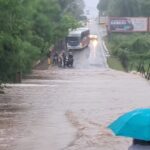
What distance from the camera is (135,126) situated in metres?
5.56

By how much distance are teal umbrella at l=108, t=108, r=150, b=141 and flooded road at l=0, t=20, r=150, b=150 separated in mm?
7872

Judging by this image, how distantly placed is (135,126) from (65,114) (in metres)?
15.1

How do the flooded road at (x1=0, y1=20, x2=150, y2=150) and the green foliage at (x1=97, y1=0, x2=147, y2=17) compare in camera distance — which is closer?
A: the flooded road at (x1=0, y1=20, x2=150, y2=150)

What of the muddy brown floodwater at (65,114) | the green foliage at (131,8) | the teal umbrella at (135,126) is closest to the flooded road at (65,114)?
the muddy brown floodwater at (65,114)

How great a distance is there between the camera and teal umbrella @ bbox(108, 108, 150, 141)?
5484 millimetres

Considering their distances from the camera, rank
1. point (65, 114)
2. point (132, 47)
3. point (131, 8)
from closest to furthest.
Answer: point (65, 114) < point (132, 47) < point (131, 8)

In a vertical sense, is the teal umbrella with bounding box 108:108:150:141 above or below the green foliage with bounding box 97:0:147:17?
above

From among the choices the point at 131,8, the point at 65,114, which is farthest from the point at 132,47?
the point at 65,114

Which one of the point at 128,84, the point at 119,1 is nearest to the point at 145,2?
the point at 119,1

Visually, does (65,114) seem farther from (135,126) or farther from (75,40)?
(75,40)

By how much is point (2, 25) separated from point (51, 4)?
4175cm

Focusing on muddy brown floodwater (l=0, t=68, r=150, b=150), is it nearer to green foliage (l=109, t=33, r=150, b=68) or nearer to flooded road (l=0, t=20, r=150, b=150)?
flooded road (l=0, t=20, r=150, b=150)

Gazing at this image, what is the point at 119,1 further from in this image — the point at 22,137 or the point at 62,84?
the point at 22,137

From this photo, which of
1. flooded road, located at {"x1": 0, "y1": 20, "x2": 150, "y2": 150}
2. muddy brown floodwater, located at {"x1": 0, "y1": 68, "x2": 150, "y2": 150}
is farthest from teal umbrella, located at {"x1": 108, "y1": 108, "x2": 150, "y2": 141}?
muddy brown floodwater, located at {"x1": 0, "y1": 68, "x2": 150, "y2": 150}
